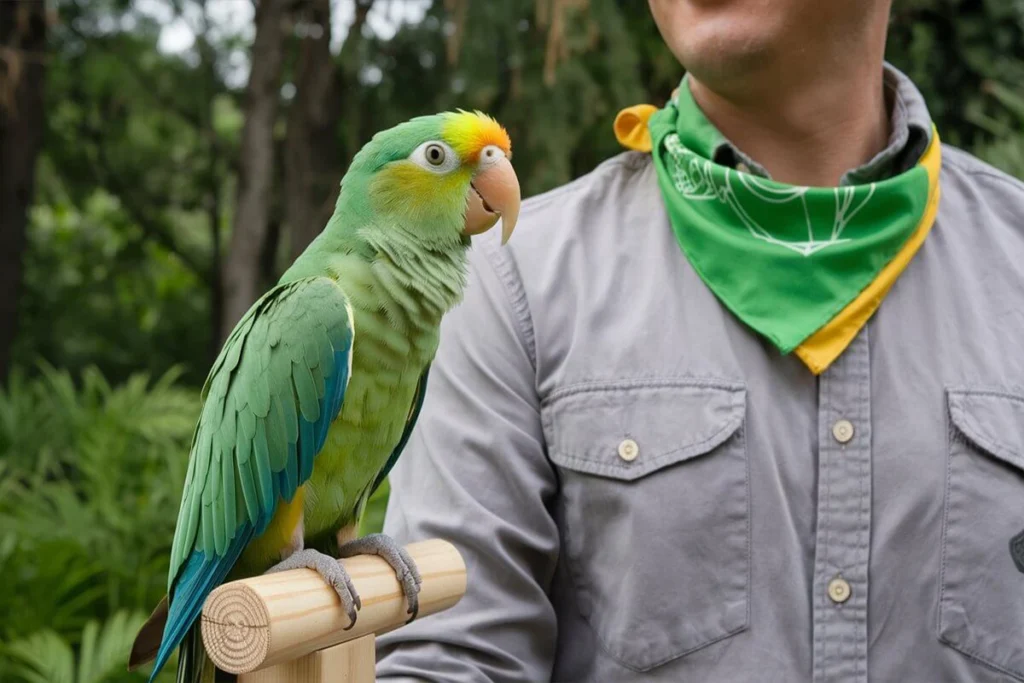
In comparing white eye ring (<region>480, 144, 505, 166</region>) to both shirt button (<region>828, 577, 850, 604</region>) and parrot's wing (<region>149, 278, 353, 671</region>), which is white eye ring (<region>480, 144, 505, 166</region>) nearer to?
parrot's wing (<region>149, 278, 353, 671</region>)

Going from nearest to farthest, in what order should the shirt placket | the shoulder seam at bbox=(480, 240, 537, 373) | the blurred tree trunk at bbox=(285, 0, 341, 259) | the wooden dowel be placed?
the wooden dowel
the shirt placket
the shoulder seam at bbox=(480, 240, 537, 373)
the blurred tree trunk at bbox=(285, 0, 341, 259)

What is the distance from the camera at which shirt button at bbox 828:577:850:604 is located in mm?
1211

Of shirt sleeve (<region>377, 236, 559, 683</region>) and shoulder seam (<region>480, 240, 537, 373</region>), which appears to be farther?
shoulder seam (<region>480, 240, 537, 373</region>)

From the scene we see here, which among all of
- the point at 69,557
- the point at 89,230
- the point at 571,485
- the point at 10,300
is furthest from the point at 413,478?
the point at 89,230

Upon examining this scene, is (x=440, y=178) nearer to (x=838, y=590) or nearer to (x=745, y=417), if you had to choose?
(x=745, y=417)

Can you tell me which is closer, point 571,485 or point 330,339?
point 330,339

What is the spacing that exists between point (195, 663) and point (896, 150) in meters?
1.07

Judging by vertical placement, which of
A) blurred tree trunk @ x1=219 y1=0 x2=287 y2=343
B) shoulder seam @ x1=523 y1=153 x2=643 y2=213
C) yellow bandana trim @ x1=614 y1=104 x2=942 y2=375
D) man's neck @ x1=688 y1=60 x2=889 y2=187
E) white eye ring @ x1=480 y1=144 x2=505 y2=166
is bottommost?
blurred tree trunk @ x1=219 y1=0 x2=287 y2=343

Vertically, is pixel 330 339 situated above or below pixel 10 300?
above

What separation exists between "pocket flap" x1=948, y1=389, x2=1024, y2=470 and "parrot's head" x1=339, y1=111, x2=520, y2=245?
0.61 metres

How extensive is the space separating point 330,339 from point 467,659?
1.50 ft

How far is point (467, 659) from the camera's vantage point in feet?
3.97

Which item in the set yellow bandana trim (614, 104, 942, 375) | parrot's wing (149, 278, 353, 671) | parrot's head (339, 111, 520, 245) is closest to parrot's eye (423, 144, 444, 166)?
parrot's head (339, 111, 520, 245)

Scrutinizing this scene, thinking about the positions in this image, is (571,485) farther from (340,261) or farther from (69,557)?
(69,557)
